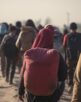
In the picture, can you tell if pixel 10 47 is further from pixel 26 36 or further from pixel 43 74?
pixel 43 74

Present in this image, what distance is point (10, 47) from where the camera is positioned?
1365 cm

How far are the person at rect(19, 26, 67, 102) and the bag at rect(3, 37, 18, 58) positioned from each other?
23.8 feet

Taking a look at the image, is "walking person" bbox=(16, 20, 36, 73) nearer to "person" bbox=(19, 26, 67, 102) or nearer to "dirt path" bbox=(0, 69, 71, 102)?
"dirt path" bbox=(0, 69, 71, 102)

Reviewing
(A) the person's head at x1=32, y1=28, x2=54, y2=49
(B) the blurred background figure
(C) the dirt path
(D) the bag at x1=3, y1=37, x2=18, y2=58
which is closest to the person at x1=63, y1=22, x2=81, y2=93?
(C) the dirt path

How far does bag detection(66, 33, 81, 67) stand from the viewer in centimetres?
1182

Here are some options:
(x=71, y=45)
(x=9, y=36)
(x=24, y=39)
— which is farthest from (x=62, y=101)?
(x=9, y=36)

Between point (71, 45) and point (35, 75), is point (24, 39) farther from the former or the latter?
point (35, 75)

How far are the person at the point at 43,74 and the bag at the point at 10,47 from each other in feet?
23.8

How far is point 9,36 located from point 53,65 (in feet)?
25.1

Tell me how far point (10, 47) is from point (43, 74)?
24.8 ft

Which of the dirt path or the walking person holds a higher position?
the walking person

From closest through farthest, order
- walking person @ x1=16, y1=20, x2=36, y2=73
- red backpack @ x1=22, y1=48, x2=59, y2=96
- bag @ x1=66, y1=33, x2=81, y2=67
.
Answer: red backpack @ x1=22, y1=48, x2=59, y2=96 → bag @ x1=66, y1=33, x2=81, y2=67 → walking person @ x1=16, y1=20, x2=36, y2=73

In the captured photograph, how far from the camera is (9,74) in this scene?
15031mm

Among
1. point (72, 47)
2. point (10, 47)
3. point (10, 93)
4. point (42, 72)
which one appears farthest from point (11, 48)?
point (42, 72)
